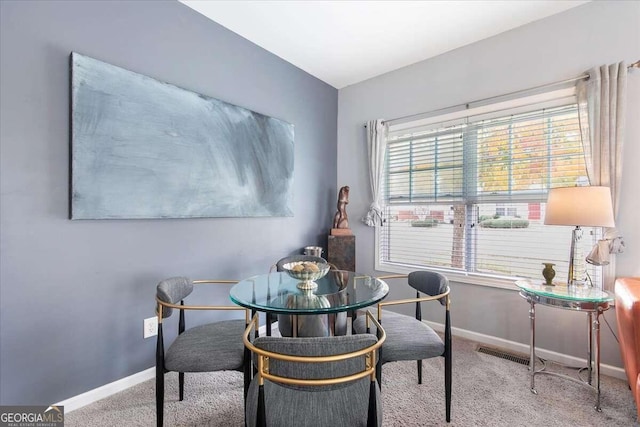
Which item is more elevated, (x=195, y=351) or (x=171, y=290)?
(x=171, y=290)

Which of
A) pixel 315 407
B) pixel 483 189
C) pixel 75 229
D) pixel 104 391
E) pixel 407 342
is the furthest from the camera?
pixel 483 189

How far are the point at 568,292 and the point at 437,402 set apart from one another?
1108 mm

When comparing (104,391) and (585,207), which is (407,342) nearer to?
(585,207)

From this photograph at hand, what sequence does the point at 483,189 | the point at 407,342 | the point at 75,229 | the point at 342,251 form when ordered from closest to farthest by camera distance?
the point at 407,342
the point at 75,229
the point at 483,189
the point at 342,251

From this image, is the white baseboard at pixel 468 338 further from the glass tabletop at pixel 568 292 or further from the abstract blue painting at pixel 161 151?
the abstract blue painting at pixel 161 151

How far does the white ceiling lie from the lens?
2.35m

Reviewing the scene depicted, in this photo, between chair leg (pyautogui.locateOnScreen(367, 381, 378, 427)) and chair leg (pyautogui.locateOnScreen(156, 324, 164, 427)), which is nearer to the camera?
chair leg (pyautogui.locateOnScreen(367, 381, 378, 427))

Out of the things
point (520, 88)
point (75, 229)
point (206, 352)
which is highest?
point (520, 88)

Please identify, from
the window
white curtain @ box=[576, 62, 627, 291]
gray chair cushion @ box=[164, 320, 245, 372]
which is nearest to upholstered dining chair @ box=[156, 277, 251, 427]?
gray chair cushion @ box=[164, 320, 245, 372]

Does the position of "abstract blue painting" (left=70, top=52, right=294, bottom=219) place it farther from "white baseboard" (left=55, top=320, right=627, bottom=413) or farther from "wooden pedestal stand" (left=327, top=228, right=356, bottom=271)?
"white baseboard" (left=55, top=320, right=627, bottom=413)

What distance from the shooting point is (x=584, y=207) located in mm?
1908

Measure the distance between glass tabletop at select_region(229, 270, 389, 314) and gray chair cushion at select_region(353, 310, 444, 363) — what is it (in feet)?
0.75

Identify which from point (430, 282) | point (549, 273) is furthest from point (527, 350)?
point (430, 282)

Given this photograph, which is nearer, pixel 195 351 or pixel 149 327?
pixel 195 351
